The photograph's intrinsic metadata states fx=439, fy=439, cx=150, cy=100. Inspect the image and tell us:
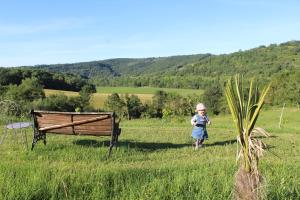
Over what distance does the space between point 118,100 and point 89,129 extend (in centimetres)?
7452

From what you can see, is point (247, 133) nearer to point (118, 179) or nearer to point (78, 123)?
point (118, 179)

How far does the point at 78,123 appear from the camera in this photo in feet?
31.4

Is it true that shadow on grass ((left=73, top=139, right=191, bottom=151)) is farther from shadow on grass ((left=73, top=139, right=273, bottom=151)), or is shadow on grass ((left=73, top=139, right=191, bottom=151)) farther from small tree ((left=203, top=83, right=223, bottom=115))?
small tree ((left=203, top=83, right=223, bottom=115))

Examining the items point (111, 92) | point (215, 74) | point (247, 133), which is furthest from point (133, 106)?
point (247, 133)

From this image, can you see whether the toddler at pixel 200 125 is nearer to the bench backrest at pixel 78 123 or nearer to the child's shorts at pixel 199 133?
the child's shorts at pixel 199 133

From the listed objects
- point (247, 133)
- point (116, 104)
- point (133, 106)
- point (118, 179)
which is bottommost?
point (133, 106)

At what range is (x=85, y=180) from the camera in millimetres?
5375

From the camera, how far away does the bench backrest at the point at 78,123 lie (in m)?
9.54

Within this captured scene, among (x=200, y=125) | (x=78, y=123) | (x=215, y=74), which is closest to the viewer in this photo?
(x=78, y=123)

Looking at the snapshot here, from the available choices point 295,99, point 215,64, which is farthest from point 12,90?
point 215,64

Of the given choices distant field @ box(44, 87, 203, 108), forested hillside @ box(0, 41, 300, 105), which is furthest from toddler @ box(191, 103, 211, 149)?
distant field @ box(44, 87, 203, 108)

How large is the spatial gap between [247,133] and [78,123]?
674 cm

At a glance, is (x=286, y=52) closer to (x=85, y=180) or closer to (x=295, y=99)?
(x=295, y=99)

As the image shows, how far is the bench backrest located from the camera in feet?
31.3
